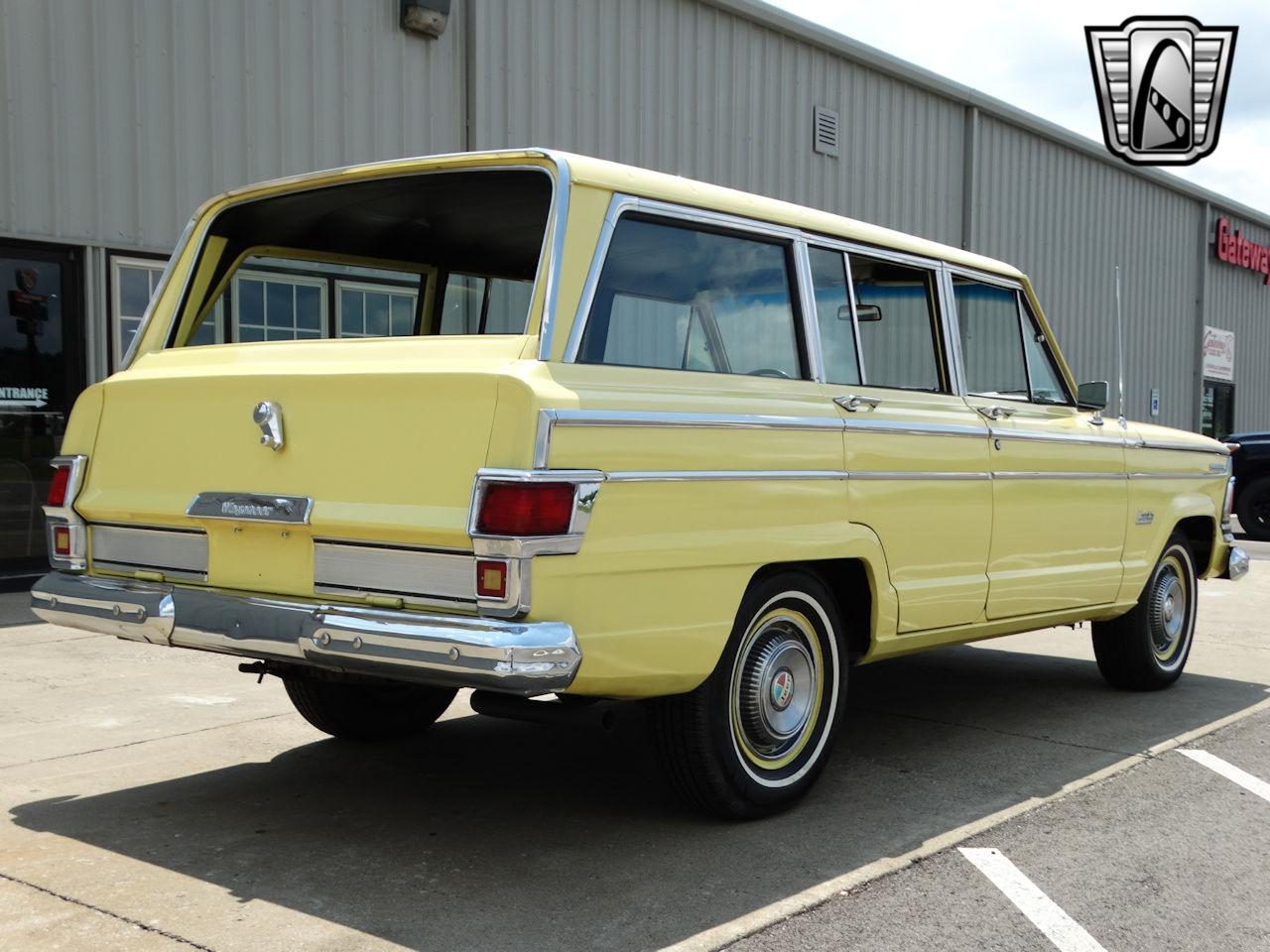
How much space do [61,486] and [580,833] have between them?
202 cm

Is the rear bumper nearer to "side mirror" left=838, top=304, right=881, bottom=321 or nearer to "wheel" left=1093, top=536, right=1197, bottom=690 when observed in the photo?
"side mirror" left=838, top=304, right=881, bottom=321

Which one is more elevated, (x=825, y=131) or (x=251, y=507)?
(x=825, y=131)

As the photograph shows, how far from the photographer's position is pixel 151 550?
4191mm

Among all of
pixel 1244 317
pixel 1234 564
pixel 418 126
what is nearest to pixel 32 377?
pixel 418 126

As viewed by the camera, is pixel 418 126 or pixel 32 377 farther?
pixel 418 126

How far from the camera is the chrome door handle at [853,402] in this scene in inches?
179

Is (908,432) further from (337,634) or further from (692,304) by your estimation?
(337,634)

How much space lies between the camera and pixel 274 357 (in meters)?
4.15

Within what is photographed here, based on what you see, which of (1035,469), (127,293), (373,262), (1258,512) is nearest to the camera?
(373,262)

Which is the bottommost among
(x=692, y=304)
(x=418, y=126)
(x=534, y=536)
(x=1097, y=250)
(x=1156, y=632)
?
(x=1156, y=632)

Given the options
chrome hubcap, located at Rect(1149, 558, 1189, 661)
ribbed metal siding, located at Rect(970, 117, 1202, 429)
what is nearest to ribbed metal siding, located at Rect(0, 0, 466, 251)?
chrome hubcap, located at Rect(1149, 558, 1189, 661)

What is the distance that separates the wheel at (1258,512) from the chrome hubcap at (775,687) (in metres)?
14.5

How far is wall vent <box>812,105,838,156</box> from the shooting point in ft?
53.8

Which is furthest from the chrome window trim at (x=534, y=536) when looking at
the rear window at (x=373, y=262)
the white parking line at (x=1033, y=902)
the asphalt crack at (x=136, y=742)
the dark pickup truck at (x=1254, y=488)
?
the dark pickup truck at (x=1254, y=488)
